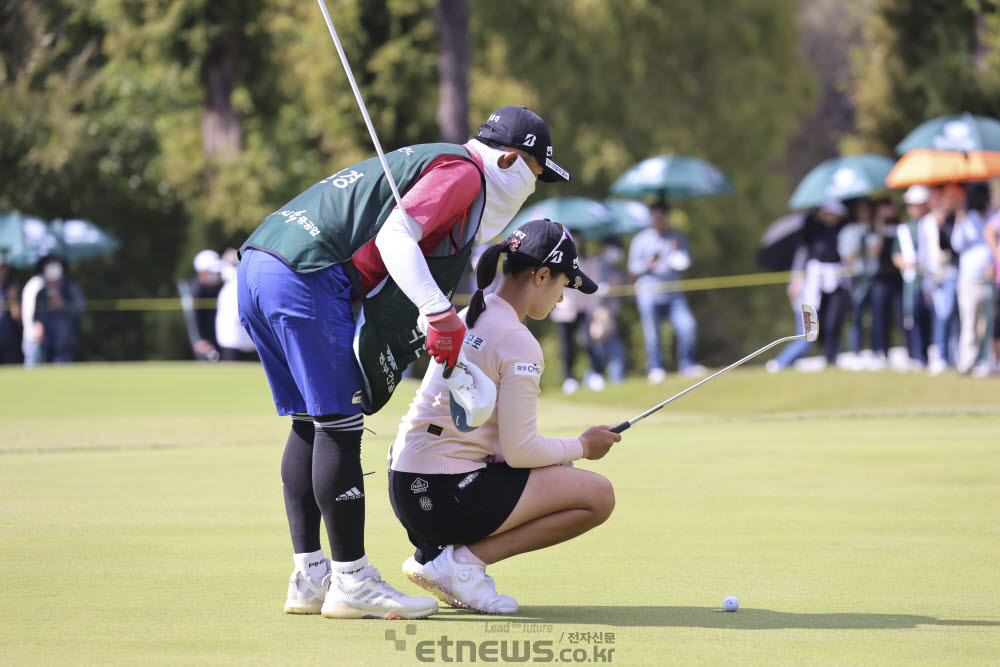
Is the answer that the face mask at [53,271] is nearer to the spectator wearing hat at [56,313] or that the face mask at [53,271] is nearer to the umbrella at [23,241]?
the spectator wearing hat at [56,313]

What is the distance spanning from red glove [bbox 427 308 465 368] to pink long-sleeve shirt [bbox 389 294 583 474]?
0.30 meters

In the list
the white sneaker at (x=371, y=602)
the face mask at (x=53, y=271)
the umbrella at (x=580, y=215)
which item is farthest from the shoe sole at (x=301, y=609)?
the face mask at (x=53, y=271)

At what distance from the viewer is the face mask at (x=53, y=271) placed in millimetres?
23828

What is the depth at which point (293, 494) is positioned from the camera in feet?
17.9

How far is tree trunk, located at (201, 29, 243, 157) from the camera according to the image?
29781mm

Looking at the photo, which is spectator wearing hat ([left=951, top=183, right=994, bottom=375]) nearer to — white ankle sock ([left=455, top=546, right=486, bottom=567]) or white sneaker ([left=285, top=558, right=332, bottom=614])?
white ankle sock ([left=455, top=546, right=486, bottom=567])

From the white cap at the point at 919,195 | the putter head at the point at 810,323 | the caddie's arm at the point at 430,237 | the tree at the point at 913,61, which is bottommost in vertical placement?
the white cap at the point at 919,195

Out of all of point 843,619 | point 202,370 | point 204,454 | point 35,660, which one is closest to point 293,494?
point 35,660

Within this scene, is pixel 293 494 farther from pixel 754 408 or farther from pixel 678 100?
pixel 678 100

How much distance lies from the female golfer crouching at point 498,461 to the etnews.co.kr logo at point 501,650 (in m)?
0.48

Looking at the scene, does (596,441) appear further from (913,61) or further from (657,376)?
(913,61)

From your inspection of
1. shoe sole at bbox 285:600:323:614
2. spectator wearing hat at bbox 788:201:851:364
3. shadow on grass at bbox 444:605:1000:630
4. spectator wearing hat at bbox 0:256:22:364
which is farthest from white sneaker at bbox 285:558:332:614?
spectator wearing hat at bbox 0:256:22:364

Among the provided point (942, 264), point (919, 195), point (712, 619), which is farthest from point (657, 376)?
point (712, 619)

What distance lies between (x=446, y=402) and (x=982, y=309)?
1125 centimetres
